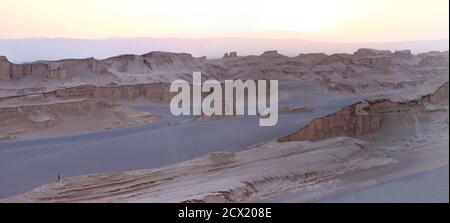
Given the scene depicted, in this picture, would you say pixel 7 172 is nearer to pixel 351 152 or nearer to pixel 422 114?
pixel 351 152

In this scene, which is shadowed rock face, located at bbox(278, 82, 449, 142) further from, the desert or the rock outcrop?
the rock outcrop

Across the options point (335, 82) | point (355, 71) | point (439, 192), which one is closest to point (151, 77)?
point (335, 82)

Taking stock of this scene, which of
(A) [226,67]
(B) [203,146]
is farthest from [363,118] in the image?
(A) [226,67]

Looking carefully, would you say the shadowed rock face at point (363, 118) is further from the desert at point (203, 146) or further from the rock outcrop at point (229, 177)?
the rock outcrop at point (229, 177)

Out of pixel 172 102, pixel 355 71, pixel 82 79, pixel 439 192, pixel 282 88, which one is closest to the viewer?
pixel 439 192

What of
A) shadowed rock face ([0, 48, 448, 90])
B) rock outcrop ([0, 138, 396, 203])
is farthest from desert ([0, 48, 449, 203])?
shadowed rock face ([0, 48, 448, 90])

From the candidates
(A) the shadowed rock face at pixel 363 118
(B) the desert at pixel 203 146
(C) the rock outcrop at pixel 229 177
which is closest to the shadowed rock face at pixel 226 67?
(B) the desert at pixel 203 146

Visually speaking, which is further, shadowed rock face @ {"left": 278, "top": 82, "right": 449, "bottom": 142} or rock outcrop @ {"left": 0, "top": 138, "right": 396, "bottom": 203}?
shadowed rock face @ {"left": 278, "top": 82, "right": 449, "bottom": 142}

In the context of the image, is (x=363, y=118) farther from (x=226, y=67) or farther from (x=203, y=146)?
(x=226, y=67)

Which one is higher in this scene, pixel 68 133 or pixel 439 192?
pixel 439 192
